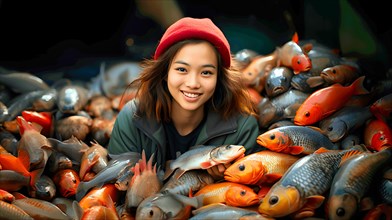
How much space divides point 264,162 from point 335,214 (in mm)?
578

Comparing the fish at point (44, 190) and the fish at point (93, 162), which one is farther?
the fish at point (93, 162)

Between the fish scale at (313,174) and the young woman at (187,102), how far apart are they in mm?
573

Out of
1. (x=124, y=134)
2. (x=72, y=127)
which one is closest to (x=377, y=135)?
(x=124, y=134)

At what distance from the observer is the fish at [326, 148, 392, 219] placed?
8.32 feet

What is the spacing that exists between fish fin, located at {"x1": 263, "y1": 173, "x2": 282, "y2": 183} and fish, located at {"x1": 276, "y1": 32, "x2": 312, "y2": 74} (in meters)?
1.23

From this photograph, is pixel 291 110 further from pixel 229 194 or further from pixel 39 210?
pixel 39 210

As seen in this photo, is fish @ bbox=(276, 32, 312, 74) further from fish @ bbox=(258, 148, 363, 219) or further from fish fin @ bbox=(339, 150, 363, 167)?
fish @ bbox=(258, 148, 363, 219)

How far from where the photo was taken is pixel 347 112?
347 cm

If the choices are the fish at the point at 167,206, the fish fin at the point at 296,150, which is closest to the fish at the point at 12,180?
the fish at the point at 167,206

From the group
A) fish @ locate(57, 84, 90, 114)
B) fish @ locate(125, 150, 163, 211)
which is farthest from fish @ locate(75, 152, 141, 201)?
fish @ locate(57, 84, 90, 114)

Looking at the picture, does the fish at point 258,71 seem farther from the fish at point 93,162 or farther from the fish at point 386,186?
the fish at point 386,186

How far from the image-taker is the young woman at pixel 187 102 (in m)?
3.11

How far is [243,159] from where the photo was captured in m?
2.94

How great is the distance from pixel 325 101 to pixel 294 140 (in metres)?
0.51
